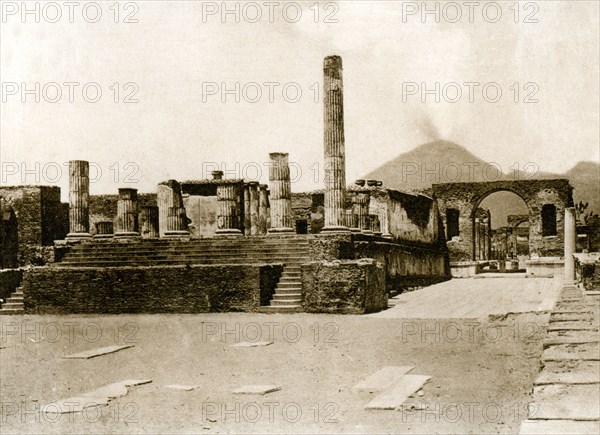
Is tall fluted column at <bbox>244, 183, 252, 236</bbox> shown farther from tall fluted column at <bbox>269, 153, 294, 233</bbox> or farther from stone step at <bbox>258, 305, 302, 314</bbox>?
stone step at <bbox>258, 305, 302, 314</bbox>

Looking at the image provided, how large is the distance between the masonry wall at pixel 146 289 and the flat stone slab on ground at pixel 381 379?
6518 millimetres

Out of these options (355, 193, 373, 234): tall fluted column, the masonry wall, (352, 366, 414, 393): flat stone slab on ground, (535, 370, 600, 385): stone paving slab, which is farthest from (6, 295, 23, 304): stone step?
(535, 370, 600, 385): stone paving slab

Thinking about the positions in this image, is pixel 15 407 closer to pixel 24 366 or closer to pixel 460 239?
pixel 24 366

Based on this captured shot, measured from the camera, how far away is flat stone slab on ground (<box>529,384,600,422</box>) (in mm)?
4883

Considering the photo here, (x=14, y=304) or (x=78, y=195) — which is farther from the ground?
(x=78, y=195)

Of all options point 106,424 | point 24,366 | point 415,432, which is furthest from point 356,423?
point 24,366

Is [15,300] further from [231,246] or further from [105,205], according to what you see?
[105,205]

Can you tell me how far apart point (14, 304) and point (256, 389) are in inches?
418

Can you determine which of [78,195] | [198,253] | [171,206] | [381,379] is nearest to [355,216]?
[198,253]

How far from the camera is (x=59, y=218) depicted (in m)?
28.2

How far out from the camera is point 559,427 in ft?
15.0

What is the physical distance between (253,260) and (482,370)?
951 cm

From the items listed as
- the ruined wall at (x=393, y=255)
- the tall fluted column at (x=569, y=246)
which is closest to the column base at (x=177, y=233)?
the ruined wall at (x=393, y=255)

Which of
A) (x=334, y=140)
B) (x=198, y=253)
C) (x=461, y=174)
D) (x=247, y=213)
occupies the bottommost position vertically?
(x=198, y=253)
